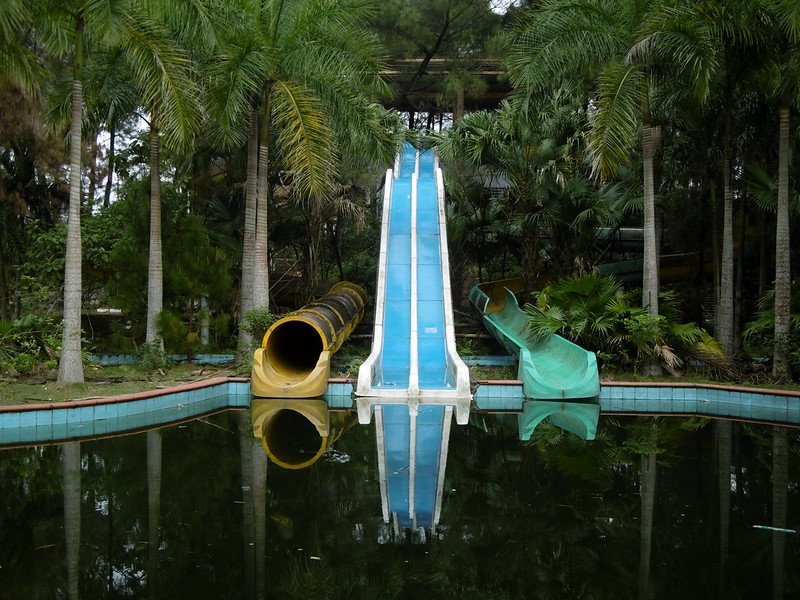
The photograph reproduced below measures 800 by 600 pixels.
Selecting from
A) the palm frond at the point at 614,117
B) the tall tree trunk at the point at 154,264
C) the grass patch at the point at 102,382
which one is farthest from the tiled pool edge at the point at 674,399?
the tall tree trunk at the point at 154,264

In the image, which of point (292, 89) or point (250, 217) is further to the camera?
point (250, 217)

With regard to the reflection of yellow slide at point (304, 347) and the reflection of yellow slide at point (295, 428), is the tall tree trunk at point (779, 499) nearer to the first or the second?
the reflection of yellow slide at point (295, 428)

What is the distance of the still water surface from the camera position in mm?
4688

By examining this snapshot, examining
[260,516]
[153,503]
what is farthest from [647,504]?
[153,503]

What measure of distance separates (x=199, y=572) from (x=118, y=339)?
418 inches

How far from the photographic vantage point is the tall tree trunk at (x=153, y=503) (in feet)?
15.5

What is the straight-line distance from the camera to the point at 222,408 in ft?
37.1

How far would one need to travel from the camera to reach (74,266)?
11031mm

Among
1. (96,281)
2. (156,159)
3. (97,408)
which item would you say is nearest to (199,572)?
(97,408)

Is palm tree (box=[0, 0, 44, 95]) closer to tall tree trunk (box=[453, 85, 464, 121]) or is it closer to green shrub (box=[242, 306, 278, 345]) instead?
green shrub (box=[242, 306, 278, 345])

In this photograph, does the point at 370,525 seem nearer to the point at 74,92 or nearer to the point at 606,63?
the point at 74,92

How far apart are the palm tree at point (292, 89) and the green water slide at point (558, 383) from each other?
469 centimetres

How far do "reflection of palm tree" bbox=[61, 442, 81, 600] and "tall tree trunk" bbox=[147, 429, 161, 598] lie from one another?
433mm

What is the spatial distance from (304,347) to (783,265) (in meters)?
8.89
